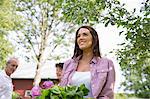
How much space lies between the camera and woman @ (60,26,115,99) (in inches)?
104

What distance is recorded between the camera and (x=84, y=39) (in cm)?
285

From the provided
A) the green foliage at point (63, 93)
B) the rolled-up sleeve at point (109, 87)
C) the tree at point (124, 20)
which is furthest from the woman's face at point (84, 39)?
the tree at point (124, 20)

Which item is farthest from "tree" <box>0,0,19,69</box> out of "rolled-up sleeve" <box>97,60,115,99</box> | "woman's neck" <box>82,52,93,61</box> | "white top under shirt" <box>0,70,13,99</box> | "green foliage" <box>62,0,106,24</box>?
"rolled-up sleeve" <box>97,60,115,99</box>

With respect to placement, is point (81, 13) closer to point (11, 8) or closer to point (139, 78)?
point (11, 8)

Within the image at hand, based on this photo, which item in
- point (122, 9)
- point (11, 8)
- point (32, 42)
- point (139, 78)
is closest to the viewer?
point (122, 9)

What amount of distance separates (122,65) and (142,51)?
475 millimetres

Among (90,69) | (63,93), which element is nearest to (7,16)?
(90,69)

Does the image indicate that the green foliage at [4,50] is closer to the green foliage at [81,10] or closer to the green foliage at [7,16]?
the green foliage at [7,16]

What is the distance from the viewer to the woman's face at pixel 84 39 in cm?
285

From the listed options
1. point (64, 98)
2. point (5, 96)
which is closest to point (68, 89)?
point (64, 98)

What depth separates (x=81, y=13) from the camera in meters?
6.96

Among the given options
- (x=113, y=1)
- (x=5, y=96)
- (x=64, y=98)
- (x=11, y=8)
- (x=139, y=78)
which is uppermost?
(x=11, y=8)

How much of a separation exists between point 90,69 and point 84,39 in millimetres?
242

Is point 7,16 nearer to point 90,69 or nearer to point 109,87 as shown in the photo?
point 90,69
